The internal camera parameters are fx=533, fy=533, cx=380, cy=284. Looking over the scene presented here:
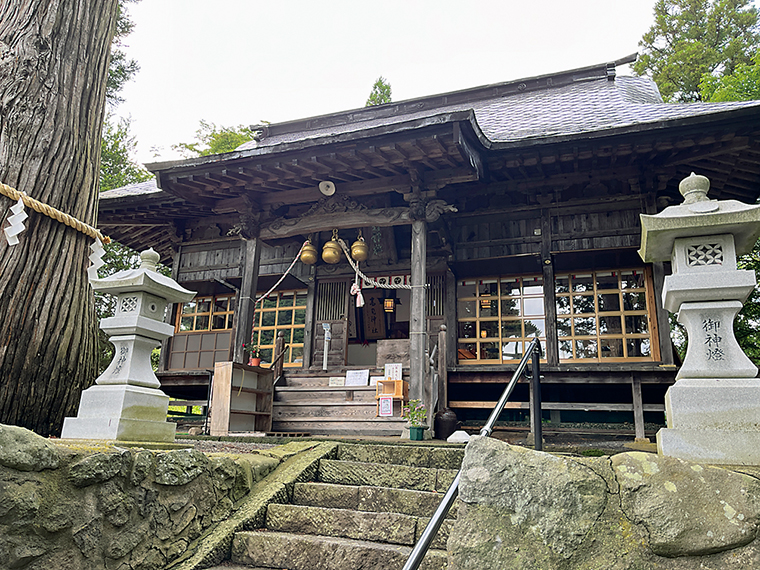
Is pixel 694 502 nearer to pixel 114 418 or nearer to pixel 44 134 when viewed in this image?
pixel 114 418

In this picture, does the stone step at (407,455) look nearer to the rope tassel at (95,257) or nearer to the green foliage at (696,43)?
the rope tassel at (95,257)

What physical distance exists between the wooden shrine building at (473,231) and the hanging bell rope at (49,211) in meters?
3.92

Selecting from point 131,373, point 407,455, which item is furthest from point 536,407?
point 131,373

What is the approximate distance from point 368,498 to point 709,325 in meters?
2.39

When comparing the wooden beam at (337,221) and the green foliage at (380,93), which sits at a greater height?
the green foliage at (380,93)

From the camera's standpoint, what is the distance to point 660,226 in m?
3.02

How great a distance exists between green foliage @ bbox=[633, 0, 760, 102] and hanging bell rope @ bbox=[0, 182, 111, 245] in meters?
17.9

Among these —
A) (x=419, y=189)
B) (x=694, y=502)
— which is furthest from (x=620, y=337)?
(x=694, y=502)

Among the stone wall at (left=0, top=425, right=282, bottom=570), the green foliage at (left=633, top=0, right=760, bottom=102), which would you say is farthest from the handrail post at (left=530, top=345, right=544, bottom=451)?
the green foliage at (left=633, top=0, right=760, bottom=102)

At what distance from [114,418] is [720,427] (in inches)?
145

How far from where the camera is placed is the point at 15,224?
11.3 feet

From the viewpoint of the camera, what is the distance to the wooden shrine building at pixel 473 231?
24.2 feet

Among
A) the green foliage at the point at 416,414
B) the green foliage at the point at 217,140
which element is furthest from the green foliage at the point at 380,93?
the green foliage at the point at 416,414

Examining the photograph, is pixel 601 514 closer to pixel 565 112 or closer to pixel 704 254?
pixel 704 254
